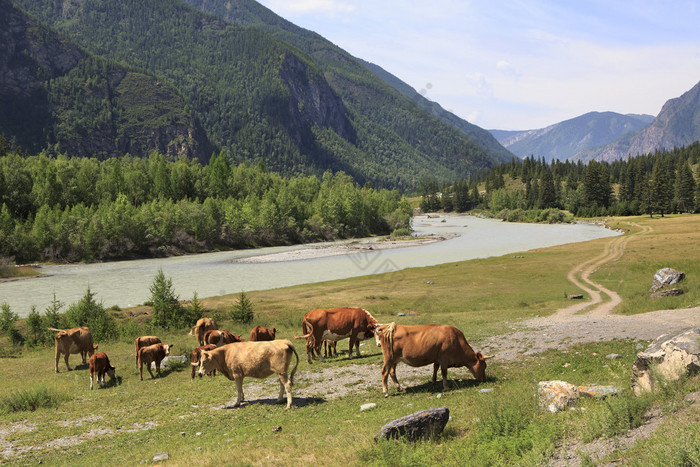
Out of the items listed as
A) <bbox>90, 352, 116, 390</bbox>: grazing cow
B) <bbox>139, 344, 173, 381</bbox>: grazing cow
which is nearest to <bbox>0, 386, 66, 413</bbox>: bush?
<bbox>90, 352, 116, 390</bbox>: grazing cow

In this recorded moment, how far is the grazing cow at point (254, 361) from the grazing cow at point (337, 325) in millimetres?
5239

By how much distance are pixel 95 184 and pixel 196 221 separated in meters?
36.7

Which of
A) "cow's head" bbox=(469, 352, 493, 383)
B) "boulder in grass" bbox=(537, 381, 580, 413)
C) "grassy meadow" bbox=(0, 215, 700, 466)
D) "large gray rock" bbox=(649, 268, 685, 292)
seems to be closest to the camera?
"grassy meadow" bbox=(0, 215, 700, 466)

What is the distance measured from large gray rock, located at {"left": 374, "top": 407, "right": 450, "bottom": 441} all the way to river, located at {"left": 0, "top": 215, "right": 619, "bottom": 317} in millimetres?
44372

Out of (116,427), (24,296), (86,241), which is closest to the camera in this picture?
(116,427)

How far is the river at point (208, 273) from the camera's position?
57.1 meters

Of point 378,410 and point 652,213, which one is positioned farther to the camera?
point 652,213

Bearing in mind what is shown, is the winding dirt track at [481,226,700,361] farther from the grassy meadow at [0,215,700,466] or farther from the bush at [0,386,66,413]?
the bush at [0,386,66,413]

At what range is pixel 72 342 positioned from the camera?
78.8ft

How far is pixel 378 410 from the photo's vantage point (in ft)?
43.3

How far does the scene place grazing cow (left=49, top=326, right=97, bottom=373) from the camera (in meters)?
23.7

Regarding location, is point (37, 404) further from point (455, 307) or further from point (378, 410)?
point (455, 307)

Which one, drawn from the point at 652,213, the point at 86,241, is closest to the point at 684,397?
the point at 86,241

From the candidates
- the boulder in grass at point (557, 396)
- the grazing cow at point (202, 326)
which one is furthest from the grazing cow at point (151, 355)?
the boulder in grass at point (557, 396)
